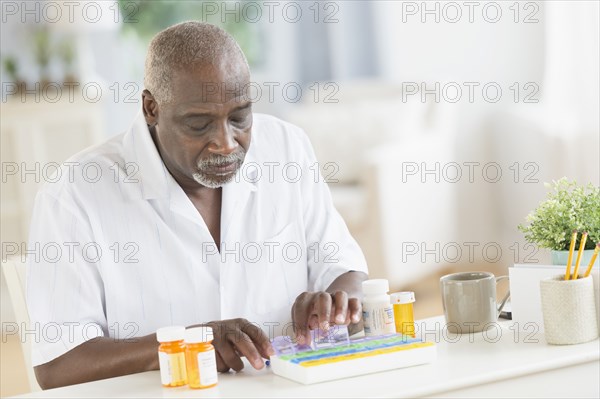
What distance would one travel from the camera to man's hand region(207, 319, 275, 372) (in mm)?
1672

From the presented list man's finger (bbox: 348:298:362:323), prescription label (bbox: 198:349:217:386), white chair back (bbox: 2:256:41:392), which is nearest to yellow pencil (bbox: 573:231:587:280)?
man's finger (bbox: 348:298:362:323)

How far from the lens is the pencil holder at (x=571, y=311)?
5.55 feet

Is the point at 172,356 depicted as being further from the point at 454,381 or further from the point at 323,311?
the point at 454,381

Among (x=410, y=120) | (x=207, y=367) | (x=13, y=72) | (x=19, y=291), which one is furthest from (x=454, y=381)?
(x=13, y=72)

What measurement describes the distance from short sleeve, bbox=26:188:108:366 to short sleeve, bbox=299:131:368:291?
510 mm

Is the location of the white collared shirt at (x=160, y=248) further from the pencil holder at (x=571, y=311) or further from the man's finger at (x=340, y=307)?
the pencil holder at (x=571, y=311)

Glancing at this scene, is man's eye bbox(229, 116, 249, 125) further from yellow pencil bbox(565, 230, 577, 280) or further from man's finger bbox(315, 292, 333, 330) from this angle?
yellow pencil bbox(565, 230, 577, 280)

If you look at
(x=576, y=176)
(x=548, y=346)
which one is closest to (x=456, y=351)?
(x=548, y=346)

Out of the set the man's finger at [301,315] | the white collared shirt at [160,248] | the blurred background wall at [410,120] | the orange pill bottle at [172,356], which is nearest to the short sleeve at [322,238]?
the white collared shirt at [160,248]

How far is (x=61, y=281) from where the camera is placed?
1.89 meters

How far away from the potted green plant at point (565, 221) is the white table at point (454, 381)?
7.7 inches

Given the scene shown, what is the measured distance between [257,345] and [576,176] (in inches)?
113

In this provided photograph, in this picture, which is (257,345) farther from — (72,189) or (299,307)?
(72,189)

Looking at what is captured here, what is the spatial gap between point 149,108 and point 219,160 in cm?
24
